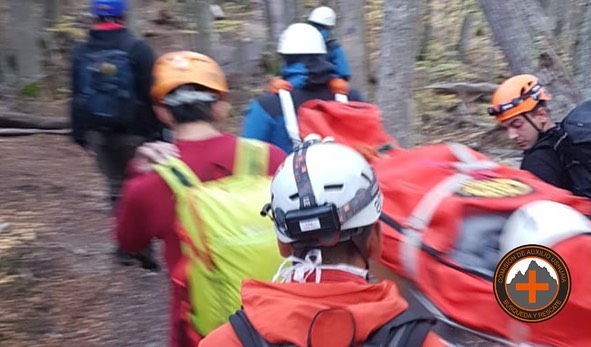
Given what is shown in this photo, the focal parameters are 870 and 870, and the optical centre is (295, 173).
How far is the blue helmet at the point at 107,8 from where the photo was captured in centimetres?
620

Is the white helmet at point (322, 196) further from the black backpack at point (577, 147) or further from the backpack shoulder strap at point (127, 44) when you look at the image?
the backpack shoulder strap at point (127, 44)

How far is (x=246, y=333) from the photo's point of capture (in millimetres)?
2211

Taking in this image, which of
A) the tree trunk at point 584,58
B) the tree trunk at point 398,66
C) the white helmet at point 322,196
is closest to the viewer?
the white helmet at point 322,196

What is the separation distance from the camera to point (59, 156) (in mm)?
10773

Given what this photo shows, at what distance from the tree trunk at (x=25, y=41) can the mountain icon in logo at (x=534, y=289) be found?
10231 millimetres

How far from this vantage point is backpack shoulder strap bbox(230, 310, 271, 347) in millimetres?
2186

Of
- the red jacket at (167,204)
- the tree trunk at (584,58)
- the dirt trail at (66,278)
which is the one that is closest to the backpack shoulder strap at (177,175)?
the red jacket at (167,204)

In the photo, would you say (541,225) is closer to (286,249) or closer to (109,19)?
(286,249)

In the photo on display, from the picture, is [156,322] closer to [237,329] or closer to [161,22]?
[237,329]

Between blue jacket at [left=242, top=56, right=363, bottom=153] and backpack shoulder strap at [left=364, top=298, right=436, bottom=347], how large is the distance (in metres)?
3.06

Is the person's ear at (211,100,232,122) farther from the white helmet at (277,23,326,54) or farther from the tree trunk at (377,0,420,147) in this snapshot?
the tree trunk at (377,0,420,147)

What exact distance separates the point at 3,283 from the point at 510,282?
4.78m

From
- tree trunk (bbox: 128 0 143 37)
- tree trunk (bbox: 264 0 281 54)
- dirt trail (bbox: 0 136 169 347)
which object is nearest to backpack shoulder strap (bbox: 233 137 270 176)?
dirt trail (bbox: 0 136 169 347)

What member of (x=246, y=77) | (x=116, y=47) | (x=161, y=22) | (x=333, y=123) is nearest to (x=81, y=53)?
(x=116, y=47)
